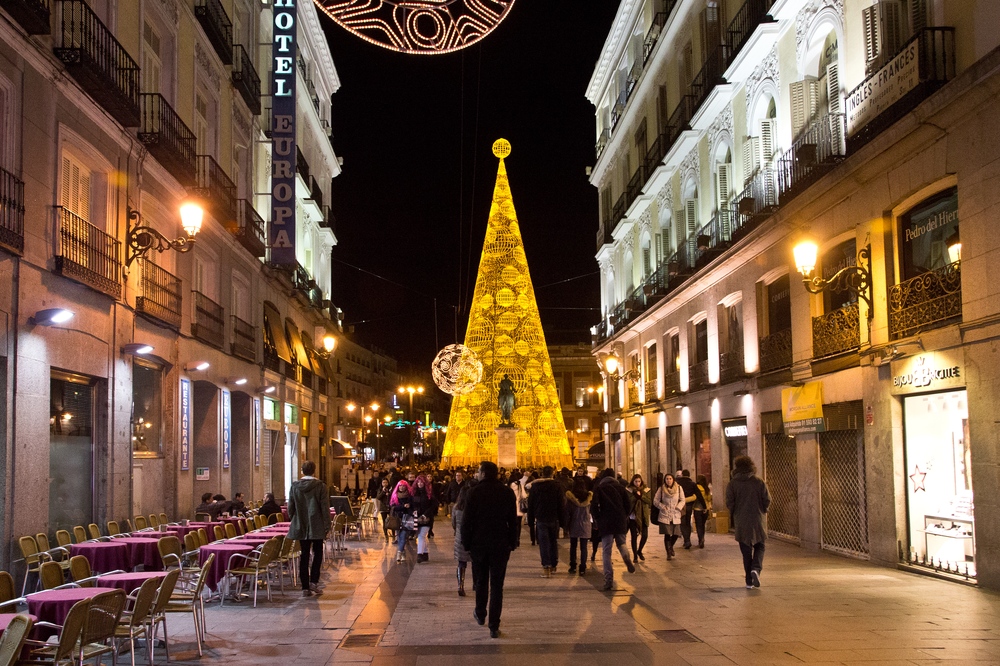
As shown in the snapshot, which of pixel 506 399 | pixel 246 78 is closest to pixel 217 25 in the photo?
pixel 246 78

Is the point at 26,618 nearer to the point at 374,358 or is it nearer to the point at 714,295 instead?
the point at 714,295

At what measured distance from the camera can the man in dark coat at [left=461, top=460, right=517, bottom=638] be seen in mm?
9625

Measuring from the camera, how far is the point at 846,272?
596 inches

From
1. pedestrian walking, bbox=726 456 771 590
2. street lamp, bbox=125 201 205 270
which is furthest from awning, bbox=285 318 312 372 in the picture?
pedestrian walking, bbox=726 456 771 590

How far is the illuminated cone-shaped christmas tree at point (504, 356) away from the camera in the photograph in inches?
1736

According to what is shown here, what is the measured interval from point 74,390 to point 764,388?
43.6ft

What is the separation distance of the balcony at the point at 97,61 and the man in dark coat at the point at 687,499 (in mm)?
11274

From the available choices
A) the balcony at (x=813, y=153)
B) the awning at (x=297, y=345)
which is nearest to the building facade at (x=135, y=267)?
the awning at (x=297, y=345)

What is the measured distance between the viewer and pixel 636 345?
36.1 m

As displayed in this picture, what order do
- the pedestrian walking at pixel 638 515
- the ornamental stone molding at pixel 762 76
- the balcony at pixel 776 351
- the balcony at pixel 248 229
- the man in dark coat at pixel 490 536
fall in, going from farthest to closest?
the balcony at pixel 248 229, the ornamental stone molding at pixel 762 76, the balcony at pixel 776 351, the pedestrian walking at pixel 638 515, the man in dark coat at pixel 490 536

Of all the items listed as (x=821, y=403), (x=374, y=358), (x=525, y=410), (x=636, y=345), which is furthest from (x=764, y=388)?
(x=374, y=358)

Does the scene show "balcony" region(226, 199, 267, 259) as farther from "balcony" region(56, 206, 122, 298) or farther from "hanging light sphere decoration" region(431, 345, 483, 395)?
"hanging light sphere decoration" region(431, 345, 483, 395)

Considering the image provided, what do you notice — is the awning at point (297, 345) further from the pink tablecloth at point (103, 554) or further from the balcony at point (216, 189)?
the pink tablecloth at point (103, 554)

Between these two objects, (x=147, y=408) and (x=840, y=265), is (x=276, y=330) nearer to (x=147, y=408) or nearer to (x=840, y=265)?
(x=147, y=408)
